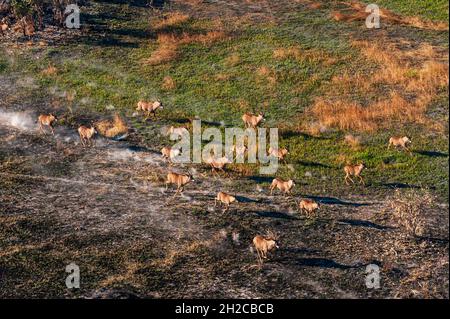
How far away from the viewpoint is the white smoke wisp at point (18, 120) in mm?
36578

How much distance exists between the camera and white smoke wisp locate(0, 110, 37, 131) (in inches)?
1440

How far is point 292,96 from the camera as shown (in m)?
39.2

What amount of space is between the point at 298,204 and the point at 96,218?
10.3m

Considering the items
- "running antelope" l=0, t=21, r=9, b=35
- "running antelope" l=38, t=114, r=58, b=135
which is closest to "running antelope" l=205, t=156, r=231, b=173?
"running antelope" l=38, t=114, r=58, b=135

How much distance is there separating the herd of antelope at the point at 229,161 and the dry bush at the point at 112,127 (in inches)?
24.9

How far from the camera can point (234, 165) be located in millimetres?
32125

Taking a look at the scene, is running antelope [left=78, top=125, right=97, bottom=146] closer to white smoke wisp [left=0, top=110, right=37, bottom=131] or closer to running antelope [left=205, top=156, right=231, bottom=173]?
white smoke wisp [left=0, top=110, right=37, bottom=131]

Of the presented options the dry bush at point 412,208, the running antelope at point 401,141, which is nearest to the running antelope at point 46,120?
the running antelope at point 401,141

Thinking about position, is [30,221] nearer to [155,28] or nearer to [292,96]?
[292,96]

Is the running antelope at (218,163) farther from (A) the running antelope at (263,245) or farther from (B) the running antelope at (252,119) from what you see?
(A) the running antelope at (263,245)

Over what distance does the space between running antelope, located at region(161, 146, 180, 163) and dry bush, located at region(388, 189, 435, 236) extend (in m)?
12.2

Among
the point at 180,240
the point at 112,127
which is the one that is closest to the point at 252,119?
the point at 112,127

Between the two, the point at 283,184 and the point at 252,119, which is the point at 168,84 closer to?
the point at 252,119

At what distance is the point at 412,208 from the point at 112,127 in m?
19.4
